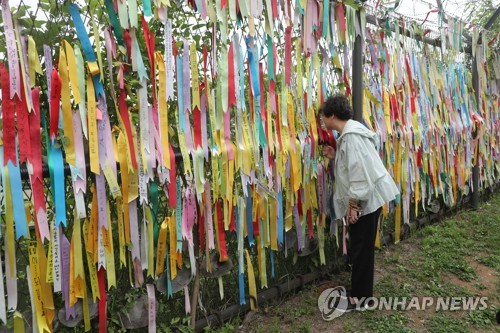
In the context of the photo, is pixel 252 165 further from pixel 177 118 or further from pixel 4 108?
pixel 4 108

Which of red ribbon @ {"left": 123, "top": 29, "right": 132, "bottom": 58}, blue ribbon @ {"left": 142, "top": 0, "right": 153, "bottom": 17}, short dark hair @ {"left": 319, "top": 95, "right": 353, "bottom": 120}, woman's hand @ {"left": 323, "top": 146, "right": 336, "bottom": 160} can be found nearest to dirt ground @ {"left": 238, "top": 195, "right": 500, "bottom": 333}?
woman's hand @ {"left": 323, "top": 146, "right": 336, "bottom": 160}

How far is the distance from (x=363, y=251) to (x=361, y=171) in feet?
1.85

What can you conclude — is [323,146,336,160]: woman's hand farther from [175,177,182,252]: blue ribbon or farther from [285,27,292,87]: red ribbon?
[175,177,182,252]: blue ribbon

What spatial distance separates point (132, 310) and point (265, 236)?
34.3 inches

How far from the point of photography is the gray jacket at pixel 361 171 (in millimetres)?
2506

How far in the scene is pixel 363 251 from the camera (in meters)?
2.71

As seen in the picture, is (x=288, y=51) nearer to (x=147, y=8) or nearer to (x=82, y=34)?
(x=147, y=8)

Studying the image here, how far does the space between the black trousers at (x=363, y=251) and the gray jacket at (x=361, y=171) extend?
0.38ft

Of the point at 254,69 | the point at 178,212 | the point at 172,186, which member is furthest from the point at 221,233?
the point at 254,69

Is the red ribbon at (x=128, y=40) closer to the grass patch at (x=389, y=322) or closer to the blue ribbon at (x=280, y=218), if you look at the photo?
the blue ribbon at (x=280, y=218)

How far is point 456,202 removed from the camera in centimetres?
488

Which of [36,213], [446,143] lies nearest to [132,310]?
[36,213]

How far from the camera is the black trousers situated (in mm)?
2682

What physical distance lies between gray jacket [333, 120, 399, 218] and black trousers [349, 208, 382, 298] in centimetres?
11
